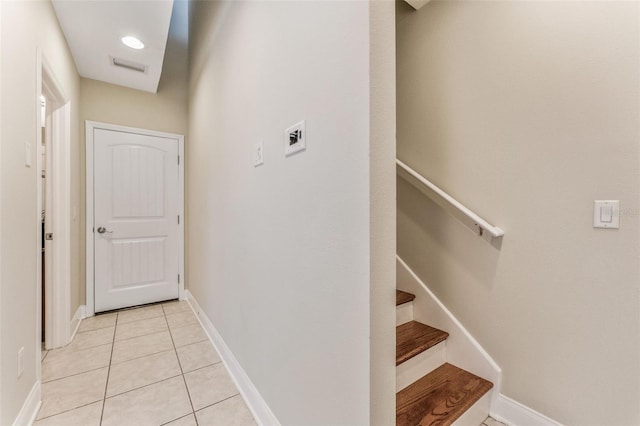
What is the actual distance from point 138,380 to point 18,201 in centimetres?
128

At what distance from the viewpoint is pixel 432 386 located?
1451 millimetres

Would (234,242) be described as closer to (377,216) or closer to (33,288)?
(33,288)

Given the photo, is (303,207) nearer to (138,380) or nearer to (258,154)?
(258,154)

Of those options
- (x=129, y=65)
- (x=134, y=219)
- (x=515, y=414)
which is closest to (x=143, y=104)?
(x=129, y=65)

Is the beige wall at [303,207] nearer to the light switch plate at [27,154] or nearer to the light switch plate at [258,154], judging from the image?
the light switch plate at [258,154]

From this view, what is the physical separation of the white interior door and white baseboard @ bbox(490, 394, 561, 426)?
3.29 m

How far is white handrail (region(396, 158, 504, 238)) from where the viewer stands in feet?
4.79

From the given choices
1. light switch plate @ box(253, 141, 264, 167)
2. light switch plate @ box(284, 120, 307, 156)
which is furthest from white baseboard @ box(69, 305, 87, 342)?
light switch plate @ box(284, 120, 307, 156)

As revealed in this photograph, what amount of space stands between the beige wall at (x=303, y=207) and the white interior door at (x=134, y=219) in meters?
1.63

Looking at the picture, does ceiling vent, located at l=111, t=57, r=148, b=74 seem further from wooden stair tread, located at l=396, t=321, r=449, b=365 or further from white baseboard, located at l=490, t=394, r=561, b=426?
white baseboard, located at l=490, t=394, r=561, b=426

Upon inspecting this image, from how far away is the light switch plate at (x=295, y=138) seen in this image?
1086 mm

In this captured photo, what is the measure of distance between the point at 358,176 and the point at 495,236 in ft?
3.55

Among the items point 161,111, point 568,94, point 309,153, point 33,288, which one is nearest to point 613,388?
point 568,94

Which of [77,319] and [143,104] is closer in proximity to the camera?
[77,319]
